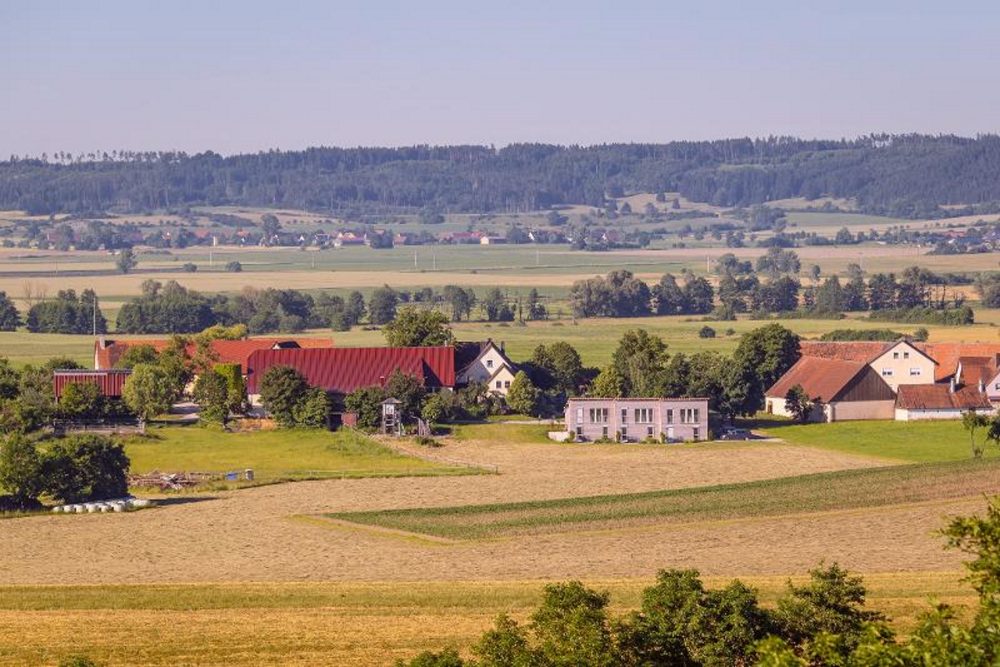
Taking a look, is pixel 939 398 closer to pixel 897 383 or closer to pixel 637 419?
pixel 897 383

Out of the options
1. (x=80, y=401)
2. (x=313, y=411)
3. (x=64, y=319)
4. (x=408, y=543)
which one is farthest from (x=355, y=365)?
(x=64, y=319)

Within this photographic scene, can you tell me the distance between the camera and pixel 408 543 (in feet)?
144

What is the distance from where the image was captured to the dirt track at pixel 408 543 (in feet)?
131

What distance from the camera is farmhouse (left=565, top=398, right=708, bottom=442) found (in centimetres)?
6344

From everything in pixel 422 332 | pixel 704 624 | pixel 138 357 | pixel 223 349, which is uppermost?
pixel 422 332

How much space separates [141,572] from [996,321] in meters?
75.7

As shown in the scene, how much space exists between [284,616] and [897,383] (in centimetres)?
4131

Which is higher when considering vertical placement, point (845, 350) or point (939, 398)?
point (845, 350)

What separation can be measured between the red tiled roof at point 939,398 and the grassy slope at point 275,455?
62.7 ft

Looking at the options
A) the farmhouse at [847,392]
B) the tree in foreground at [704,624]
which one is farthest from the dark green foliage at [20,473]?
the farmhouse at [847,392]

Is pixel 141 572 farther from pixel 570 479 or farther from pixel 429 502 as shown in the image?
pixel 570 479

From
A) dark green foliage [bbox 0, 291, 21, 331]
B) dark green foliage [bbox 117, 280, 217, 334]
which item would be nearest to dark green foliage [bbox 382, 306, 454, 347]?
dark green foliage [bbox 117, 280, 217, 334]

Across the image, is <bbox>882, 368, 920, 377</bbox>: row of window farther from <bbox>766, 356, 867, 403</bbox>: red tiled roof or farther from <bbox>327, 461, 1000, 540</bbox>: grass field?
<bbox>327, 461, 1000, 540</bbox>: grass field

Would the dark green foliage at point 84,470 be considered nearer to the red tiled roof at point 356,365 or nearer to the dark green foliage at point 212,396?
the dark green foliage at point 212,396
